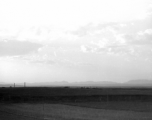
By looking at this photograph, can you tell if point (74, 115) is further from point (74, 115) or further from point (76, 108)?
point (76, 108)

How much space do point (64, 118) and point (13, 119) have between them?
375 cm

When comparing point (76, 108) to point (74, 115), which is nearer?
point (74, 115)

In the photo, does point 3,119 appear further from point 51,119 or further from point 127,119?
point 127,119

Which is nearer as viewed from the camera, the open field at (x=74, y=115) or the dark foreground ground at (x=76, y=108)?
the open field at (x=74, y=115)

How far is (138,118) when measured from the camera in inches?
742

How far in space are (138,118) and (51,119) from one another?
21.6ft

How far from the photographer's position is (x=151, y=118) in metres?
18.8

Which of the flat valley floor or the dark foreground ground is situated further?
the dark foreground ground

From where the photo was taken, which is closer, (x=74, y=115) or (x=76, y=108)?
(x=74, y=115)

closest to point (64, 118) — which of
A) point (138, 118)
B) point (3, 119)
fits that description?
point (3, 119)

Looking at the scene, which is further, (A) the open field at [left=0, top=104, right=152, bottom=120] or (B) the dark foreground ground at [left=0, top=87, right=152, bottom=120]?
(B) the dark foreground ground at [left=0, top=87, right=152, bottom=120]

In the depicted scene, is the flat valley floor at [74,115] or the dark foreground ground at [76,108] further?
the dark foreground ground at [76,108]

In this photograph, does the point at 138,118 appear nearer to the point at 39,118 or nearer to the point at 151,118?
the point at 151,118

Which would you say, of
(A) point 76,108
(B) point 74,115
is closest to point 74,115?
(B) point 74,115
